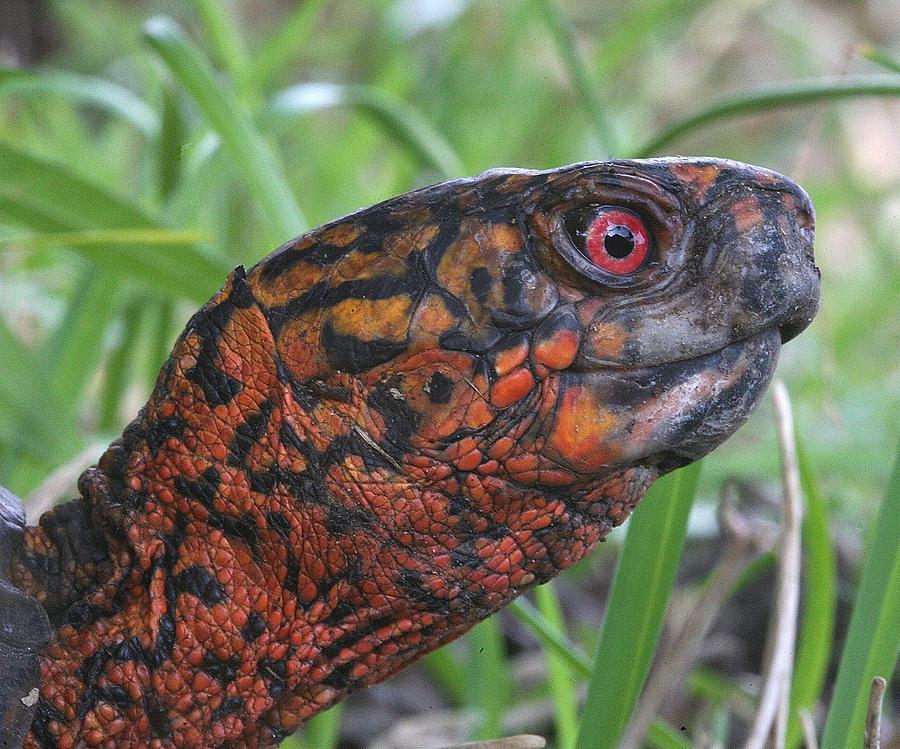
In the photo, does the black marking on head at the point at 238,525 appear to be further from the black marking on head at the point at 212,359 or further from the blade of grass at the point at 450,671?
the blade of grass at the point at 450,671

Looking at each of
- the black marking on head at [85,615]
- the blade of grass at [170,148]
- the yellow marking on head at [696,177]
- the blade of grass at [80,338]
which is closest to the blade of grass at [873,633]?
the yellow marking on head at [696,177]

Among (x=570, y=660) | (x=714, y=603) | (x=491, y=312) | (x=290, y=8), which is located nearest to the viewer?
(x=491, y=312)

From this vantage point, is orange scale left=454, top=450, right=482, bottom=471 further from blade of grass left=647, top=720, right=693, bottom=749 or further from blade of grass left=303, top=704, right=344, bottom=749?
blade of grass left=303, top=704, right=344, bottom=749

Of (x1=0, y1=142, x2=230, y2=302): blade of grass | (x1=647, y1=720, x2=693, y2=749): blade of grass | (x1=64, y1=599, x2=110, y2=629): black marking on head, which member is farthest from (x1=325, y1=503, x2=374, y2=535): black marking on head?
(x1=0, y1=142, x2=230, y2=302): blade of grass

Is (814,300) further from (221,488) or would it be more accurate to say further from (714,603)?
(221,488)

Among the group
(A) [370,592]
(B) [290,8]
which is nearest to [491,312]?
(A) [370,592]

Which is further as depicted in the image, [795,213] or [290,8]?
[290,8]

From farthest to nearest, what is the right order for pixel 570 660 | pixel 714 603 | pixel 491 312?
pixel 570 660
pixel 714 603
pixel 491 312

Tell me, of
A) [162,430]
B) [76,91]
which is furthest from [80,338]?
[162,430]
